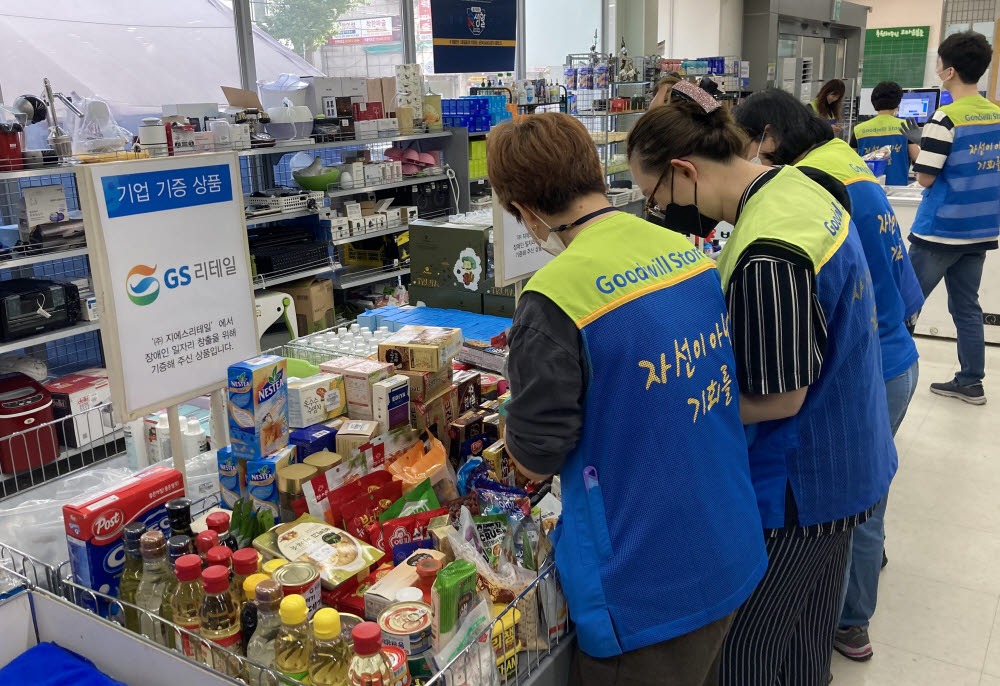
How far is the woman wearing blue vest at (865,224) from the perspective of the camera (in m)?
2.45

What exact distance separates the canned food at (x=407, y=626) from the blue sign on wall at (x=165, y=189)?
99 cm

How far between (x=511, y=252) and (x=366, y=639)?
1.76 metres

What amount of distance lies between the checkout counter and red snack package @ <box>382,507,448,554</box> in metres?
5.29

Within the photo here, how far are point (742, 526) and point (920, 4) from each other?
49.7 feet

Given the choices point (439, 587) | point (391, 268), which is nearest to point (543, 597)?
point (439, 587)

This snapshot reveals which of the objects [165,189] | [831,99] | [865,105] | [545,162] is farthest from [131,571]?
[865,105]

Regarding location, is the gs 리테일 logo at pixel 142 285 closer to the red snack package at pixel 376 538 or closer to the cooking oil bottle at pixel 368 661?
the red snack package at pixel 376 538

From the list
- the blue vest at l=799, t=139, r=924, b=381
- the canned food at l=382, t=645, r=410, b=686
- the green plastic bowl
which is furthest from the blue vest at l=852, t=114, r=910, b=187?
the canned food at l=382, t=645, r=410, b=686

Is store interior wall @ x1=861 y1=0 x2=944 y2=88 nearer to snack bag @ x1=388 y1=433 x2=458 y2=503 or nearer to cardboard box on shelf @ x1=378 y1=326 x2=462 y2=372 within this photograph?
cardboard box on shelf @ x1=378 y1=326 x2=462 y2=372

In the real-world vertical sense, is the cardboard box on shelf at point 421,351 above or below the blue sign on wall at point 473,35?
below

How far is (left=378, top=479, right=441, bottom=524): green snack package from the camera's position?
180 centimetres

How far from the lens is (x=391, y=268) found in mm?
6445

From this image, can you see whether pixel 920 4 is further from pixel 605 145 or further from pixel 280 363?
pixel 280 363

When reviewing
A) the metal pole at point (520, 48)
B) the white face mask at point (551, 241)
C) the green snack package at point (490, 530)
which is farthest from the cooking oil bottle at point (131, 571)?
the metal pole at point (520, 48)
